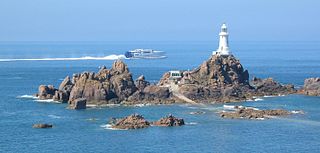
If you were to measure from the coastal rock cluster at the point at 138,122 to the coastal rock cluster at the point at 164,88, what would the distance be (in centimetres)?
1539

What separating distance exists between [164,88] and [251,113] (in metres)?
19.5

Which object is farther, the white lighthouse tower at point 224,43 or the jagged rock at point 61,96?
the white lighthouse tower at point 224,43

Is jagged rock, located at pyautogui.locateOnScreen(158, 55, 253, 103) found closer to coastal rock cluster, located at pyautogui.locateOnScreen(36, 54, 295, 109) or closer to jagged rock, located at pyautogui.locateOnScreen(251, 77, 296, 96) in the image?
coastal rock cluster, located at pyautogui.locateOnScreen(36, 54, 295, 109)

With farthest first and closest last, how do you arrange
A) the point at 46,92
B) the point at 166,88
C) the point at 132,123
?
the point at 46,92 → the point at 166,88 → the point at 132,123

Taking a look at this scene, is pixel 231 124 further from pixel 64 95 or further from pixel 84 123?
pixel 64 95

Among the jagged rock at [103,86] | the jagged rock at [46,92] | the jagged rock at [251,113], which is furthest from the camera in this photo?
the jagged rock at [46,92]

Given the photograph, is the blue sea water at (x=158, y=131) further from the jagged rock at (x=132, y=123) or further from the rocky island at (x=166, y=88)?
the rocky island at (x=166, y=88)

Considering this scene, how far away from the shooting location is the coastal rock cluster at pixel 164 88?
99.8 metres

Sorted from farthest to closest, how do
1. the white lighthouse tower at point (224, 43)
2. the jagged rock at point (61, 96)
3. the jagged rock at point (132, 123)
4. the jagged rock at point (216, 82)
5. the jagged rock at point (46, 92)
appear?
the white lighthouse tower at point (224, 43)
the jagged rock at point (46, 92)
the jagged rock at point (216, 82)
the jagged rock at point (61, 96)
the jagged rock at point (132, 123)

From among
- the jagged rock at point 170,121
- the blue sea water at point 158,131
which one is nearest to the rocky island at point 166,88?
the blue sea water at point 158,131

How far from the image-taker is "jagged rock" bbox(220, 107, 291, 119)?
8656 centimetres

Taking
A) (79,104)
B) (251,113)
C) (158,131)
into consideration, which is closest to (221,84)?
(251,113)

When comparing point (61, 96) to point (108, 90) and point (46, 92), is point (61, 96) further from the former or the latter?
point (108, 90)

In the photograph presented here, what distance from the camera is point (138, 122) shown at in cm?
7919
